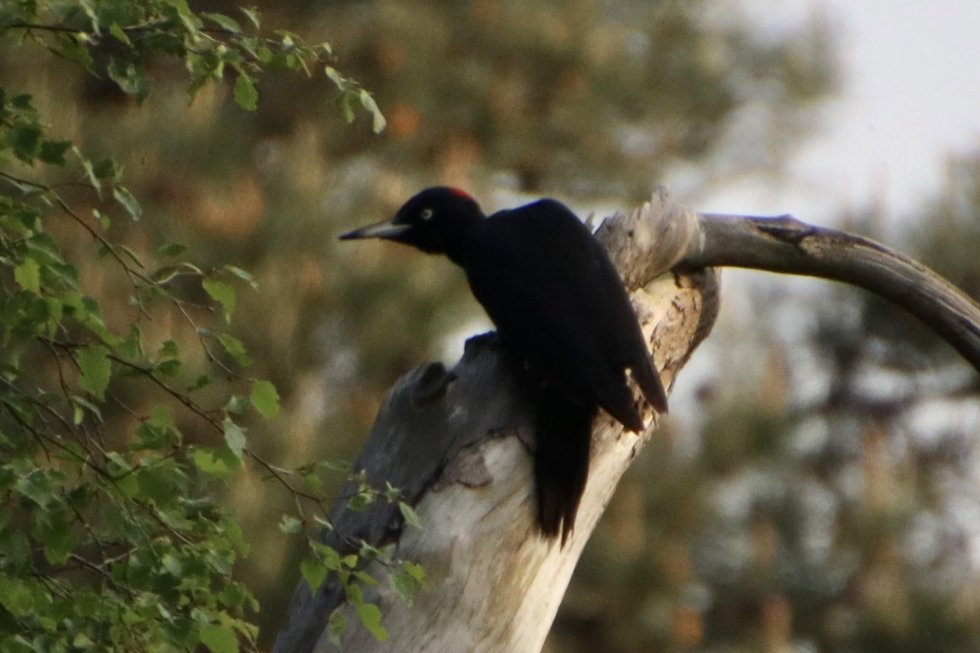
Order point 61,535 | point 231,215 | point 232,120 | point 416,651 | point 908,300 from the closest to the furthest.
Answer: point 61,535, point 416,651, point 908,300, point 231,215, point 232,120

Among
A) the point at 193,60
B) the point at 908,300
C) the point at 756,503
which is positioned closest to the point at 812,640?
the point at 756,503

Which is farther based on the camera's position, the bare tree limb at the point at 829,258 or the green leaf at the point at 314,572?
the bare tree limb at the point at 829,258

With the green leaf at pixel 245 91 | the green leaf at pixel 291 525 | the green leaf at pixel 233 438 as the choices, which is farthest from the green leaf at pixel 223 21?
the green leaf at pixel 291 525

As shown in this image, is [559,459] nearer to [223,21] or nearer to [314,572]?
[314,572]

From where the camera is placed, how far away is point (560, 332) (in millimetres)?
3697

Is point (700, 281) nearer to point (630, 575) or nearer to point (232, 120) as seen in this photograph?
point (630, 575)

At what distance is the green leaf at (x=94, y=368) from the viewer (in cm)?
271

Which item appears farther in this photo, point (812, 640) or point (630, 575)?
point (812, 640)

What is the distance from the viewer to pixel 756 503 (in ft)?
33.2

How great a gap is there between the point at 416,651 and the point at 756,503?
23.2 ft

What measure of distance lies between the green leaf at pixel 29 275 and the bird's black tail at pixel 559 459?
3.89 feet

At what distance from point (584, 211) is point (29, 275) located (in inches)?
343

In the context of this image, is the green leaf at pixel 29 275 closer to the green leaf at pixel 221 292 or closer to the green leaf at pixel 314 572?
the green leaf at pixel 221 292

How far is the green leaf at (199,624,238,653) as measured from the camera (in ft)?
9.14
